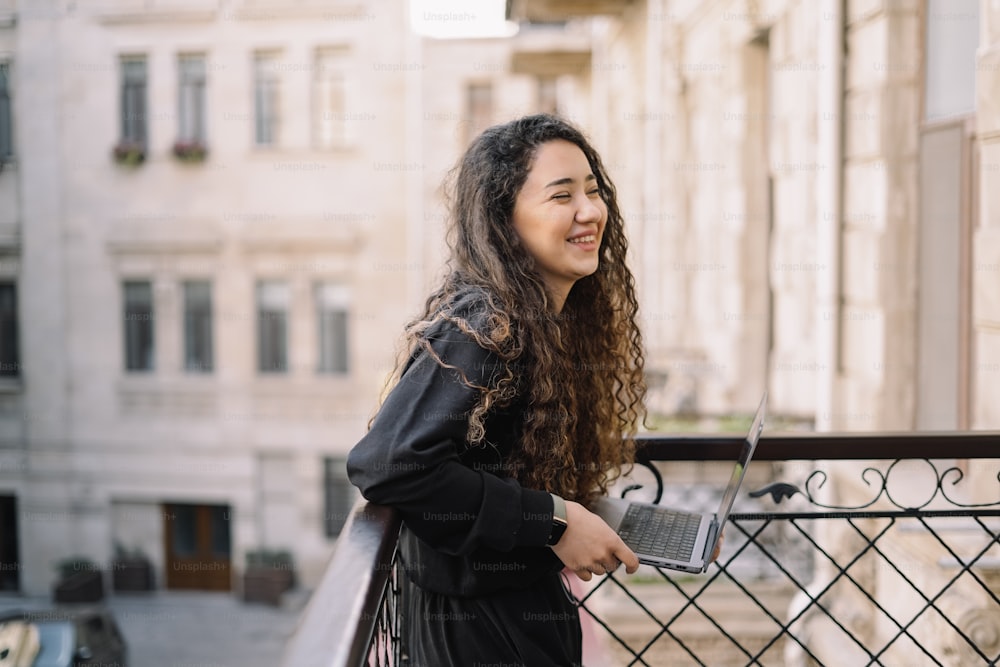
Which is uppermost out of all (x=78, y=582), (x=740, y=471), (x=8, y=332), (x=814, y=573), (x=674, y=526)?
(x=740, y=471)

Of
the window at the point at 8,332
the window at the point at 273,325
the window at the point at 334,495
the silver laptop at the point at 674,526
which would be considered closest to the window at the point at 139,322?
the window at the point at 273,325

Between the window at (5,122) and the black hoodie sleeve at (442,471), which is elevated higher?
the window at (5,122)

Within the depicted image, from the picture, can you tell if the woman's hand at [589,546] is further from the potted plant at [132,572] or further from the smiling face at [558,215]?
the potted plant at [132,572]

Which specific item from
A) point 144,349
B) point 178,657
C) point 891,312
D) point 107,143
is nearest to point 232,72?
point 107,143

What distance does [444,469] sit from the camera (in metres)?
1.85

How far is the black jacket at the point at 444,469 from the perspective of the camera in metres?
1.85

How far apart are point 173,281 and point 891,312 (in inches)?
640

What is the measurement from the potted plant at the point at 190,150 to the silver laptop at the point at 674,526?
17831mm

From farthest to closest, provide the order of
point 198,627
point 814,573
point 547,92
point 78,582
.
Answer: point 547,92, point 78,582, point 198,627, point 814,573

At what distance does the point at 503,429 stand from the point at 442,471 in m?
0.29

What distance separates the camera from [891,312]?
500 cm

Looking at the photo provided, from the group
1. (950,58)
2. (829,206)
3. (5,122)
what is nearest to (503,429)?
(950,58)

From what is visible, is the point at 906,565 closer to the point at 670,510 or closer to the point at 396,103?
the point at 670,510

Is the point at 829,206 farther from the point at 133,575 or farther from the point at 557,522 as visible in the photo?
the point at 133,575
